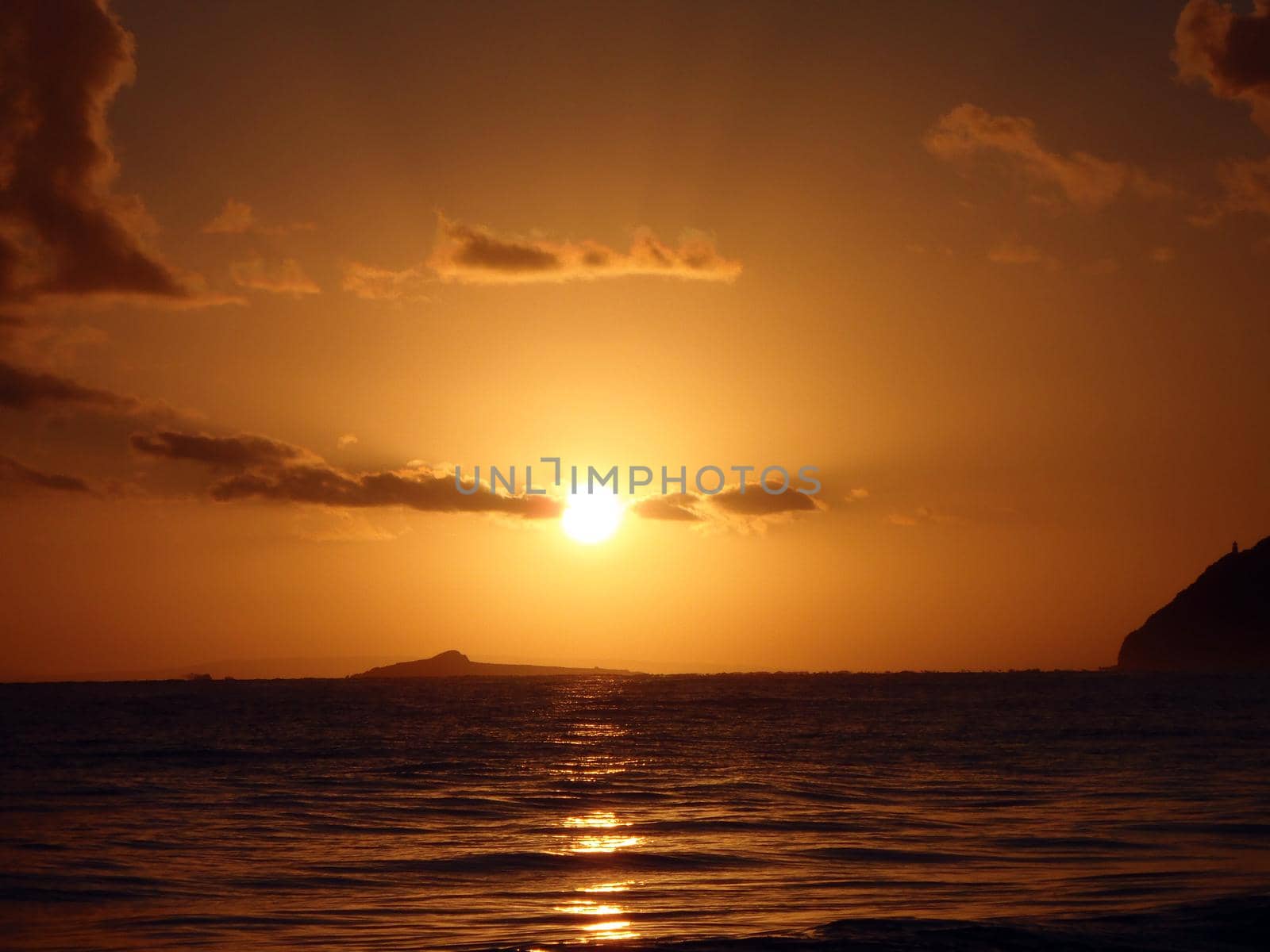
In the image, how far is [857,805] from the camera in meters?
34.7

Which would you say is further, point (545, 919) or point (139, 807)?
point (139, 807)

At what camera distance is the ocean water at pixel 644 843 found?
57.2 feet

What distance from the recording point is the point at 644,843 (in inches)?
1069

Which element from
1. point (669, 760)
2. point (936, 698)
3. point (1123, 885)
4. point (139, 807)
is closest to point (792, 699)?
point (936, 698)

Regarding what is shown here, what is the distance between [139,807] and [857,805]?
22.1 meters

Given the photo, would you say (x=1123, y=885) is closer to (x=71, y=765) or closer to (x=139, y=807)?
(x=139, y=807)

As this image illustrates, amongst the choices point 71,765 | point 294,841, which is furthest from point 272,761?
point 294,841

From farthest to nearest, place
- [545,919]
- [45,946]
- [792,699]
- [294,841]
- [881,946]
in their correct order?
[792,699]
[294,841]
[545,919]
[45,946]
[881,946]

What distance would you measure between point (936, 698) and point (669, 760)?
83.2 meters

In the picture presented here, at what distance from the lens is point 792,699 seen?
5039 inches

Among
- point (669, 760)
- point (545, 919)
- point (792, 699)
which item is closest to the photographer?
point (545, 919)

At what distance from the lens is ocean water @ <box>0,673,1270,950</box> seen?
17.4 m

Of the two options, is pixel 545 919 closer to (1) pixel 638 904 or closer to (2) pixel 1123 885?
(1) pixel 638 904

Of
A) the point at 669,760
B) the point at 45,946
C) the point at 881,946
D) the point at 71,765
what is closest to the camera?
the point at 881,946
